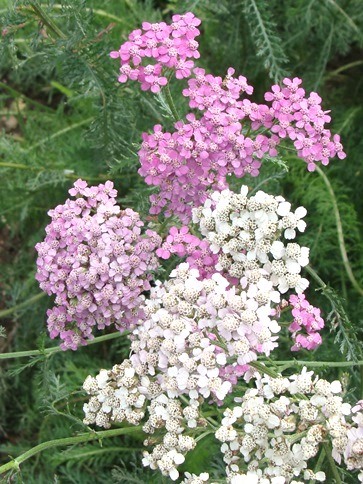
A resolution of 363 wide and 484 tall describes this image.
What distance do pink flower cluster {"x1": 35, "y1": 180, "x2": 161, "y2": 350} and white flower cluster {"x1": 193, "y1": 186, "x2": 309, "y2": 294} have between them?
1.25ft

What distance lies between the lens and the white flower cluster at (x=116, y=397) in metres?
2.40

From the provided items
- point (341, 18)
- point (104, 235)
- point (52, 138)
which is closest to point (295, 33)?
point (341, 18)

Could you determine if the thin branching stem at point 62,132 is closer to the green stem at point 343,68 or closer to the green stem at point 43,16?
the green stem at point 43,16

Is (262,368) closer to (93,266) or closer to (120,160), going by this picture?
(93,266)

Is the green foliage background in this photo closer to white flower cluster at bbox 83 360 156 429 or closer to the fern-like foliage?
the fern-like foliage

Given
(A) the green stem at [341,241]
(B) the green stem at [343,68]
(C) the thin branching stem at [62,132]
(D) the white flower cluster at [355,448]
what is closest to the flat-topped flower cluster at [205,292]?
(D) the white flower cluster at [355,448]

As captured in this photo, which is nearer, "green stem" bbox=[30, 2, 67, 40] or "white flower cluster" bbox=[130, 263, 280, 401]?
"white flower cluster" bbox=[130, 263, 280, 401]

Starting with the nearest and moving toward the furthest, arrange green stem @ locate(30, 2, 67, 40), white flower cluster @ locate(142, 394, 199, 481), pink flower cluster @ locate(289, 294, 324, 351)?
white flower cluster @ locate(142, 394, 199, 481) → pink flower cluster @ locate(289, 294, 324, 351) → green stem @ locate(30, 2, 67, 40)

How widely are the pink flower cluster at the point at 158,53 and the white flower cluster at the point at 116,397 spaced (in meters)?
1.15

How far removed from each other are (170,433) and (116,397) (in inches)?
10.6

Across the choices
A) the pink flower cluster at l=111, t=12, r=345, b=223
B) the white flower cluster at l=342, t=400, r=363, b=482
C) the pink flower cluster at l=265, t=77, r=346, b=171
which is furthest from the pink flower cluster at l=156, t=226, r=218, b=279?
the white flower cluster at l=342, t=400, r=363, b=482

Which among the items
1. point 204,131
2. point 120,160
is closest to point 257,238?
point 204,131

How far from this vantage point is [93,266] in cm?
264

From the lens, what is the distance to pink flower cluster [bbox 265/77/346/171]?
2.77m
